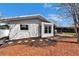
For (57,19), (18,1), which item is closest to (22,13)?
(18,1)

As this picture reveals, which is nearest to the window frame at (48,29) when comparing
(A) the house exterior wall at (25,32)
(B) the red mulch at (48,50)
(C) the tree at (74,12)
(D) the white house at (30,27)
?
(D) the white house at (30,27)

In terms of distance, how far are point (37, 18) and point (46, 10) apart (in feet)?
1.08

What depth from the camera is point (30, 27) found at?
9977mm

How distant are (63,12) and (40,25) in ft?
2.41

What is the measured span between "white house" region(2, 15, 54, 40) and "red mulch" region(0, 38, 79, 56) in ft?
1.10

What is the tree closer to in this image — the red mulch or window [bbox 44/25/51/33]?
the red mulch

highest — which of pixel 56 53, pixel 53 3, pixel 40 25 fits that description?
pixel 53 3

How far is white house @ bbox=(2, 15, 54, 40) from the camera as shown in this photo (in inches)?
388

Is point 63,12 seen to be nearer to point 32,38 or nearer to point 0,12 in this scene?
point 32,38

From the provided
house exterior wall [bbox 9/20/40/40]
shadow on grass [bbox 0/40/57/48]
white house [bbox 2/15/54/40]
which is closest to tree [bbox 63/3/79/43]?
white house [bbox 2/15/54/40]

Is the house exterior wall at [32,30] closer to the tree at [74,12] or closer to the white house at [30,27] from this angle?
the white house at [30,27]

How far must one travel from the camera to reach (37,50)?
9.75 metres

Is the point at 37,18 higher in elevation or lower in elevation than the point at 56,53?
higher

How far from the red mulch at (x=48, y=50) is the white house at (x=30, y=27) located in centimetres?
33
